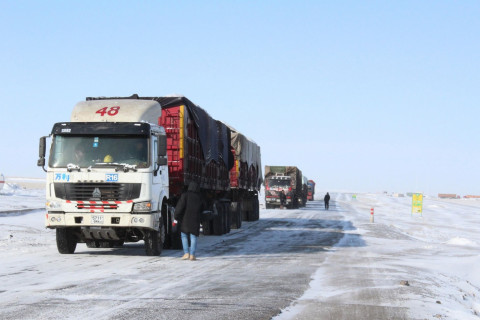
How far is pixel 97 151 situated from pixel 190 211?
2416 millimetres

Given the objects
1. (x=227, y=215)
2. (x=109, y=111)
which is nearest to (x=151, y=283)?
(x=109, y=111)

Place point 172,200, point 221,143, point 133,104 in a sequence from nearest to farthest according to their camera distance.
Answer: point 133,104 → point 172,200 → point 221,143

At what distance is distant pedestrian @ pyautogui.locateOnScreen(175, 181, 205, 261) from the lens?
1412 centimetres

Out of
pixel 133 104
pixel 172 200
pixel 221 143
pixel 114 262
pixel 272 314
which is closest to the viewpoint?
pixel 272 314

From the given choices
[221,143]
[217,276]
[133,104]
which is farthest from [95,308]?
[221,143]

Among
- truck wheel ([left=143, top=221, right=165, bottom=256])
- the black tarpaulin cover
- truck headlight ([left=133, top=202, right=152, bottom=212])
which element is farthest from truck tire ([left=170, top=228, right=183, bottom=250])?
the black tarpaulin cover

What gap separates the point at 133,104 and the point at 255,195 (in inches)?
866

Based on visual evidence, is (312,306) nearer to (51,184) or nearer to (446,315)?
(446,315)

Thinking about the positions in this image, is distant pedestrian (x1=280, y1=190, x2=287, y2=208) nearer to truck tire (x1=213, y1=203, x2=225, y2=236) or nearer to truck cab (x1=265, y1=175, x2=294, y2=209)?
truck cab (x1=265, y1=175, x2=294, y2=209)

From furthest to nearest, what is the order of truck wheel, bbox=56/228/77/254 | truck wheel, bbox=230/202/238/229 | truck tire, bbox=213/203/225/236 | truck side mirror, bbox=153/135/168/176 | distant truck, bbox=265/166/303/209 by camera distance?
distant truck, bbox=265/166/303/209
truck wheel, bbox=230/202/238/229
truck tire, bbox=213/203/225/236
truck wheel, bbox=56/228/77/254
truck side mirror, bbox=153/135/168/176

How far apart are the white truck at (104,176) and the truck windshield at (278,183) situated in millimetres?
39947

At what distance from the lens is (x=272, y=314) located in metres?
7.58

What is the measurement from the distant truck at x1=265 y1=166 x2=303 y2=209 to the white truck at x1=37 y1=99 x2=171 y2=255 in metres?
40.1

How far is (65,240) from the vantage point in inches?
586
